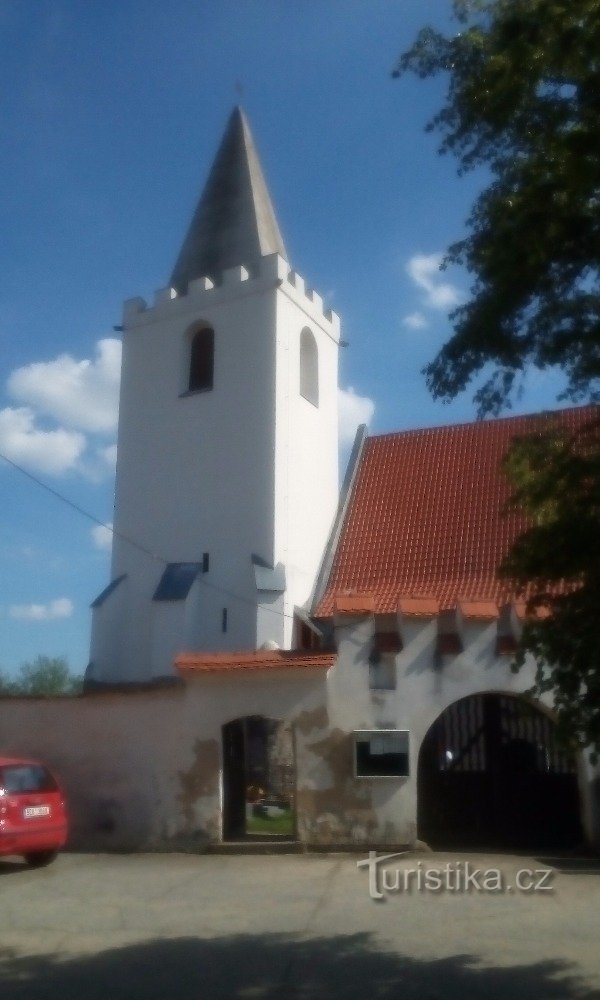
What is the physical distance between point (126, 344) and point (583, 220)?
23.4m

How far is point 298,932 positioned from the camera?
8.62m

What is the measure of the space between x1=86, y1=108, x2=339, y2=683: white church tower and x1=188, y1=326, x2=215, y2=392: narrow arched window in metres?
0.04

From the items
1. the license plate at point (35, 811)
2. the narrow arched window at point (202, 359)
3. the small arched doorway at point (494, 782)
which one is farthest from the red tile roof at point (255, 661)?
the narrow arched window at point (202, 359)

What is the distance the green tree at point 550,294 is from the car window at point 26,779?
8130mm

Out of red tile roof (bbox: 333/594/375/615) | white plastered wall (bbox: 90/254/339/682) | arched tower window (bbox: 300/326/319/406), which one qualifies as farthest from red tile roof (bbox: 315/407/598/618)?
red tile roof (bbox: 333/594/375/615)

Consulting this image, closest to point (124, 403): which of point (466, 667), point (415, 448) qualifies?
point (415, 448)

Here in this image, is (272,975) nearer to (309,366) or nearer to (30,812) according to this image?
(30,812)

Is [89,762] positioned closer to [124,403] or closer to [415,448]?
[415,448]

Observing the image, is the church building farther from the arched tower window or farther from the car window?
the car window

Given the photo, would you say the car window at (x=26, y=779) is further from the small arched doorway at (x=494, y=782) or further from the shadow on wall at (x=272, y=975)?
the small arched doorway at (x=494, y=782)

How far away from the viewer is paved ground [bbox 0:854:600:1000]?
6895 mm

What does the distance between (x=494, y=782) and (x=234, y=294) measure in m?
16.8

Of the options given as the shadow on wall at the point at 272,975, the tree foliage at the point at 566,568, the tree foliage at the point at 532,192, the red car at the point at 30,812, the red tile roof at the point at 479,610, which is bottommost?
the shadow on wall at the point at 272,975

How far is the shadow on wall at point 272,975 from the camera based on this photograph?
6.68 meters
